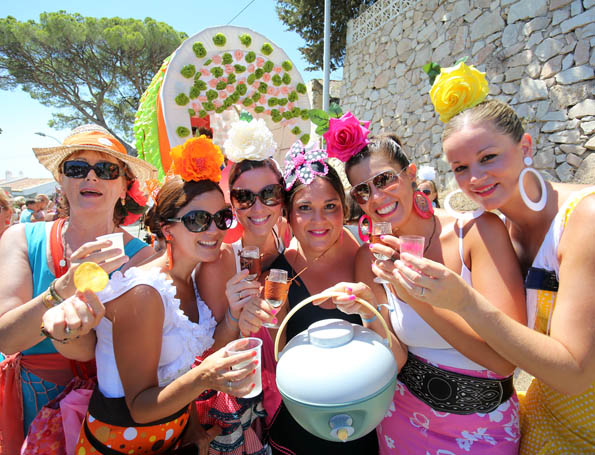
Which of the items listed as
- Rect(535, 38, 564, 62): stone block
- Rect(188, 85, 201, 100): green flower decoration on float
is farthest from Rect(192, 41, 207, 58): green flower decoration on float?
Rect(535, 38, 564, 62): stone block

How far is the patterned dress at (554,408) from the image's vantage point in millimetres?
1604

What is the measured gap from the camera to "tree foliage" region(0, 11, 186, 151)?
63.4 ft

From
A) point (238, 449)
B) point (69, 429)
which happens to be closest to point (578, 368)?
point (238, 449)

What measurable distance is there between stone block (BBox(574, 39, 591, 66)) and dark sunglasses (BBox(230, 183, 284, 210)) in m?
8.16

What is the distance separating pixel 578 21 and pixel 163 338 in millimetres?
9778

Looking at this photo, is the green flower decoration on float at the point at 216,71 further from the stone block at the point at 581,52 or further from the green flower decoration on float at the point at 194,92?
the stone block at the point at 581,52

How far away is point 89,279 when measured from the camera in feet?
4.91

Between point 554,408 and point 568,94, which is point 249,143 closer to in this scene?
point 554,408

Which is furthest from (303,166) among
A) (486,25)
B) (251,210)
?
(486,25)

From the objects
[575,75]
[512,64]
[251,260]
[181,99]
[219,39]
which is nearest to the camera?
[251,260]

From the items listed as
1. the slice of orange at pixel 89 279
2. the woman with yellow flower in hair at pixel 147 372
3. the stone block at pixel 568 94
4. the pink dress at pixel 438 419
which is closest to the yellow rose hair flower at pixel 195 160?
the woman with yellow flower in hair at pixel 147 372

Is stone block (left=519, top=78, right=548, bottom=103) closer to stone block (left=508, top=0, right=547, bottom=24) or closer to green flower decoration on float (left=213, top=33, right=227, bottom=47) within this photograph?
stone block (left=508, top=0, right=547, bottom=24)

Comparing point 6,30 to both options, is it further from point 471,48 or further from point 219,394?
point 219,394

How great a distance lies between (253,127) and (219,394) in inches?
77.5
